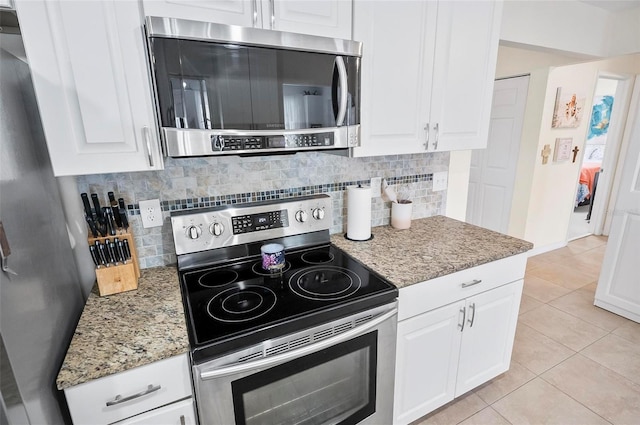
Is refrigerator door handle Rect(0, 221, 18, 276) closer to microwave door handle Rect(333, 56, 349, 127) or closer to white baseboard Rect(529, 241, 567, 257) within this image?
microwave door handle Rect(333, 56, 349, 127)

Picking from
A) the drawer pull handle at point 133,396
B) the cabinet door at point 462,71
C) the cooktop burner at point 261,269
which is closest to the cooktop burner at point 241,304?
the cooktop burner at point 261,269

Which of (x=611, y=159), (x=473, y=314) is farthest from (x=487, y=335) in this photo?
(x=611, y=159)

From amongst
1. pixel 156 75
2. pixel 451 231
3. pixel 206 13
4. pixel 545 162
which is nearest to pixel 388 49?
pixel 206 13

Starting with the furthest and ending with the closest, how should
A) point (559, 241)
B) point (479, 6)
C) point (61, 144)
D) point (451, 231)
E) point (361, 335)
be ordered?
point (559, 241) < point (451, 231) < point (479, 6) < point (361, 335) < point (61, 144)

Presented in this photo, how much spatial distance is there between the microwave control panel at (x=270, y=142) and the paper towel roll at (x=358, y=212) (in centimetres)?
43

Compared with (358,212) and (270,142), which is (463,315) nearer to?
(358,212)

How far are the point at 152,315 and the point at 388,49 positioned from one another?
1.42m

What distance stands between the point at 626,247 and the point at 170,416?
10.7 ft

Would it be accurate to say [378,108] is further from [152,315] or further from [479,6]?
[152,315]

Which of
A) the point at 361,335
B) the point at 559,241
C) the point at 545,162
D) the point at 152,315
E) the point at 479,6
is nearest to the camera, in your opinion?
the point at 152,315

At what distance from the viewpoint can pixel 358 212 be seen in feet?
5.54

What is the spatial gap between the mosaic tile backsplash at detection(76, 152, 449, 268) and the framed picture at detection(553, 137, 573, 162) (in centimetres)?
237

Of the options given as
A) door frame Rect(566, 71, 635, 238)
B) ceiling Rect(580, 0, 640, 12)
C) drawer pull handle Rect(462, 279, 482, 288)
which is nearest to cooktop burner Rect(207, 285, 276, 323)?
drawer pull handle Rect(462, 279, 482, 288)

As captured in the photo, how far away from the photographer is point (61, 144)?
988 millimetres
